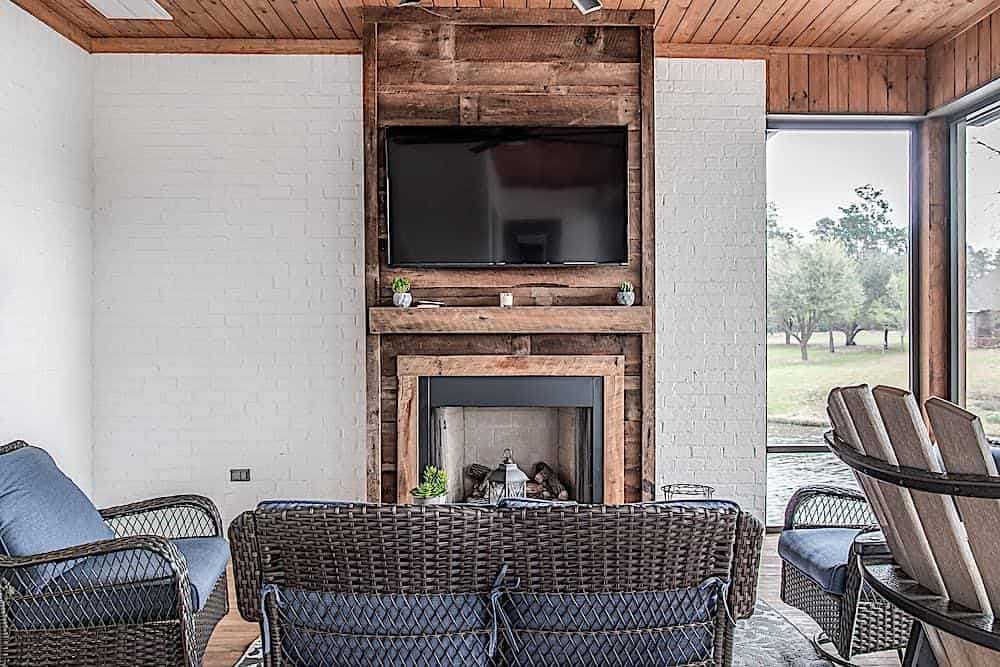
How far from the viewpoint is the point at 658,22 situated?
5.12 metres

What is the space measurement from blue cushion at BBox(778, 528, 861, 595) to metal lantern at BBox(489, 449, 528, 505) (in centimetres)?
151

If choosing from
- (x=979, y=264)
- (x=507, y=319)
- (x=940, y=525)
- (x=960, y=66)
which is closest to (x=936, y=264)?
(x=979, y=264)

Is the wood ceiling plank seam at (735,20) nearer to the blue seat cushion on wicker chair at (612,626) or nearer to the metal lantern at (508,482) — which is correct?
the metal lantern at (508,482)

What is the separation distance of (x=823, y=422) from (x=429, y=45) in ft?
10.4

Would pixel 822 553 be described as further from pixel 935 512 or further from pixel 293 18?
pixel 293 18

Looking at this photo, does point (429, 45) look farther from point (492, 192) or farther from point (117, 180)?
point (117, 180)

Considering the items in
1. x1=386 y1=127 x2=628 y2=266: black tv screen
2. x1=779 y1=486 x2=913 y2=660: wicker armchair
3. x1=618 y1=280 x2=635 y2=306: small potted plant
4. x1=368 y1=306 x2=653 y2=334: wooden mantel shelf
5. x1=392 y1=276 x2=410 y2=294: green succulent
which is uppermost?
x1=386 y1=127 x2=628 y2=266: black tv screen

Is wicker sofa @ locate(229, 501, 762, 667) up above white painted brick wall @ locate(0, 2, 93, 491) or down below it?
below

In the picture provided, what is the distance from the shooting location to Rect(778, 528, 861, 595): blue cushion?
3.36m

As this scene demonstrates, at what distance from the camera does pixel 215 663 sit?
3.65 meters

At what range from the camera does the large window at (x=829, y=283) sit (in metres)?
5.77

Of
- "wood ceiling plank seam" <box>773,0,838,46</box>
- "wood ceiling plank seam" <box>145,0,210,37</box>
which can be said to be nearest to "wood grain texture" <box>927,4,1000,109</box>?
"wood ceiling plank seam" <box>773,0,838,46</box>

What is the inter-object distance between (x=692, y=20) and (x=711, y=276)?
139 cm

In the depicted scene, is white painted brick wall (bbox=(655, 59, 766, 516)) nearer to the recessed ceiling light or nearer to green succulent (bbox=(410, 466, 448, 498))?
green succulent (bbox=(410, 466, 448, 498))
